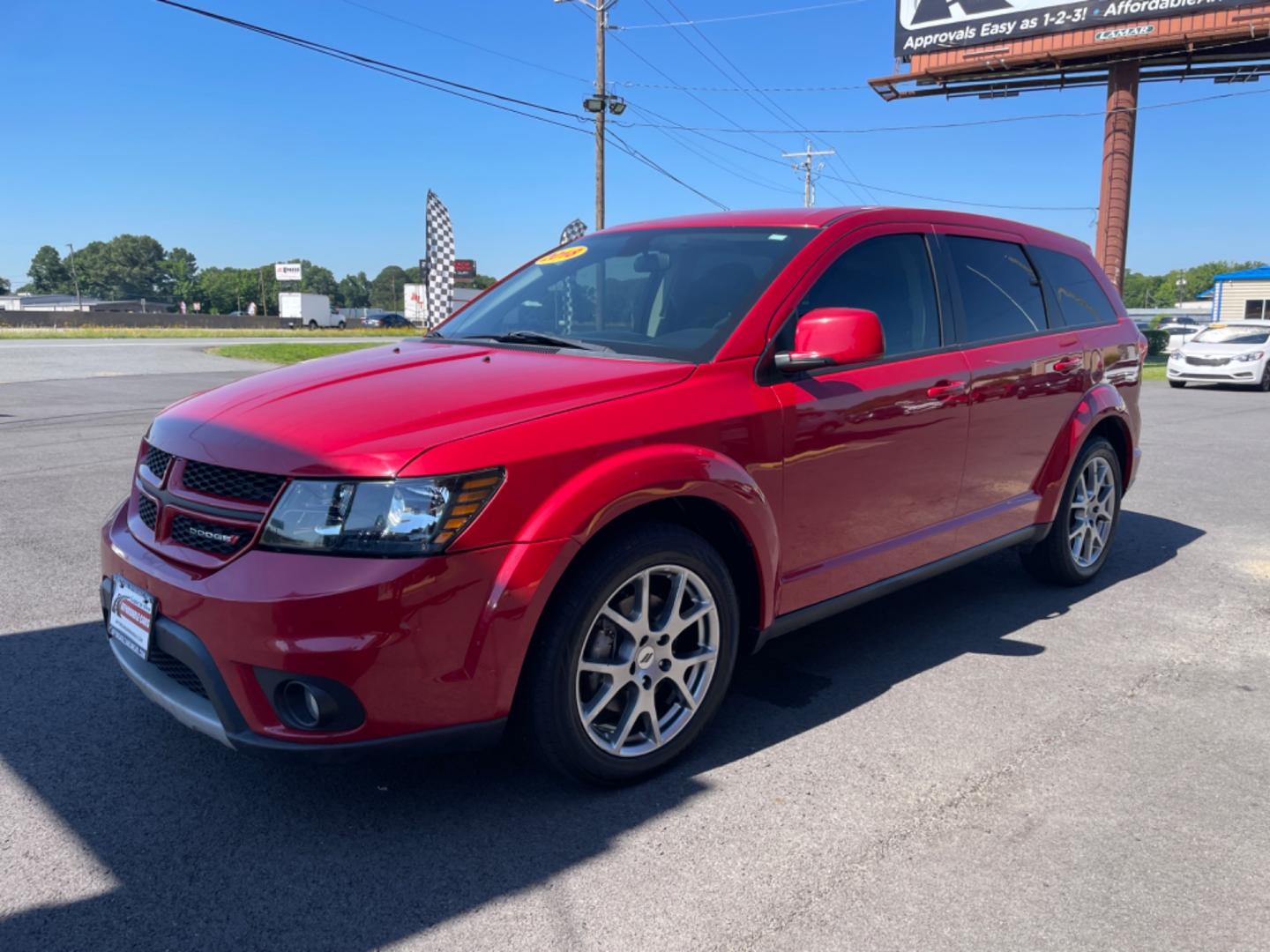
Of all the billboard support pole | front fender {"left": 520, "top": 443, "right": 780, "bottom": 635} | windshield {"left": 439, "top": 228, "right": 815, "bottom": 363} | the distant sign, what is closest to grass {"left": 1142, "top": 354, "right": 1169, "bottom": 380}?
the billboard support pole

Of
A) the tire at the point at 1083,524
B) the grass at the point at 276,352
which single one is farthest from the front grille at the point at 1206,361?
the grass at the point at 276,352

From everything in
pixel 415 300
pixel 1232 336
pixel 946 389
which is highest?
pixel 415 300

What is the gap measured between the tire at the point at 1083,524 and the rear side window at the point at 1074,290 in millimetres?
640

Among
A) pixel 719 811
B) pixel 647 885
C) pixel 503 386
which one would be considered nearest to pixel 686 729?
pixel 719 811

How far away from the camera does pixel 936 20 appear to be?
2706 cm

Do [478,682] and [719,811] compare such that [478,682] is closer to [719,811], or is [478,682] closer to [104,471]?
[719,811]

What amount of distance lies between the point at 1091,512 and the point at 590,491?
3518 millimetres

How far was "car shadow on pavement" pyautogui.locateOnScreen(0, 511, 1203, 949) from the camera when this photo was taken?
231cm

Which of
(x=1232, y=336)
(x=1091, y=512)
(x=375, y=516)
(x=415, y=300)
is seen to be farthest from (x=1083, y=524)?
(x=415, y=300)

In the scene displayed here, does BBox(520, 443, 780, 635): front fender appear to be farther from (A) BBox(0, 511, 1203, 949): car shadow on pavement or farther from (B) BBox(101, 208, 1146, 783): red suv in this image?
(A) BBox(0, 511, 1203, 949): car shadow on pavement

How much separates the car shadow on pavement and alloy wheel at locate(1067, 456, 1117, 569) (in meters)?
1.25

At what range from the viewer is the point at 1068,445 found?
15.6 ft

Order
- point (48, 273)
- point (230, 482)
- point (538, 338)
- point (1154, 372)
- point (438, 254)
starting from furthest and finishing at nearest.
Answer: point (48, 273) < point (438, 254) < point (1154, 372) < point (538, 338) < point (230, 482)

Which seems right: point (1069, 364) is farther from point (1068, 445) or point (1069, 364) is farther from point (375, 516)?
point (375, 516)
